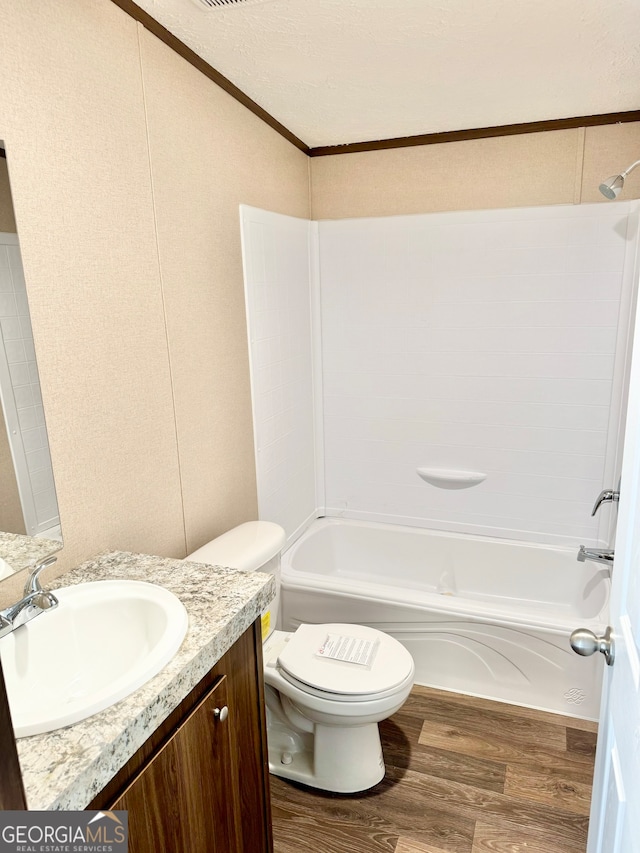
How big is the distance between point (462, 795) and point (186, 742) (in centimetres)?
128

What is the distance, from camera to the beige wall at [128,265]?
4.42 feet

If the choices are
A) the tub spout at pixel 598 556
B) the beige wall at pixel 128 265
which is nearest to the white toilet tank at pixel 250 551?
the beige wall at pixel 128 265

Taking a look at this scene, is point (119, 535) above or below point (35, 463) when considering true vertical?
below

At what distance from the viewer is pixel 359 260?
297 cm

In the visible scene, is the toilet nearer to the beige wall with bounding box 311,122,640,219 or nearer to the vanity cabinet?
the vanity cabinet

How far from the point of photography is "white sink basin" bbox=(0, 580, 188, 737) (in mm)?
1111

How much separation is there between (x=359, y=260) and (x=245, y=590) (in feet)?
6.92

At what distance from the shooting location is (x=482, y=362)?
2.87 metres

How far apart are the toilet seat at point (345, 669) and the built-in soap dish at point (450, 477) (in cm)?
118

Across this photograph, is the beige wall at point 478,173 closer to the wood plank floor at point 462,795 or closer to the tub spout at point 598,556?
the tub spout at point 598,556

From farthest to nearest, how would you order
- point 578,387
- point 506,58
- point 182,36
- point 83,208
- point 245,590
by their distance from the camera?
point 578,387 → point 506,58 → point 182,36 → point 83,208 → point 245,590

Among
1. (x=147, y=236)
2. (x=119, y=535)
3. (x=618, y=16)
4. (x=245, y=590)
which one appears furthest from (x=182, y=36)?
(x=245, y=590)

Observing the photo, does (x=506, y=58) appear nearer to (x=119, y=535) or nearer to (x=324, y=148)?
(x=324, y=148)

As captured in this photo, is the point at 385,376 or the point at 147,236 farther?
the point at 385,376
